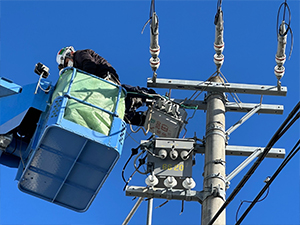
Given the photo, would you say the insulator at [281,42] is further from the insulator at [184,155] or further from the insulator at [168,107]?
the insulator at [184,155]

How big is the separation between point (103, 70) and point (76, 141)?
208 centimetres

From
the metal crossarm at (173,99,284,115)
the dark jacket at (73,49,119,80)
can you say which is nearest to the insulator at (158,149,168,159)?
the metal crossarm at (173,99,284,115)

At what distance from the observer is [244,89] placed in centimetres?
1310

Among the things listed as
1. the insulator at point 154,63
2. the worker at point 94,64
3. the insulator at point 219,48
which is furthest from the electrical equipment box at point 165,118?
the insulator at point 219,48

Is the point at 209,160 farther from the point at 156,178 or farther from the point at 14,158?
the point at 14,158

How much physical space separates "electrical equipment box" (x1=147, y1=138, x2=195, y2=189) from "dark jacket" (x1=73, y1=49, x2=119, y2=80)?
1.81m

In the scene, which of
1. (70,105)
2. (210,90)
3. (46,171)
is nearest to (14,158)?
(46,171)

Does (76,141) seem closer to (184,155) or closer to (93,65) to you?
(93,65)

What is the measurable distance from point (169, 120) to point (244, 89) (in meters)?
1.78

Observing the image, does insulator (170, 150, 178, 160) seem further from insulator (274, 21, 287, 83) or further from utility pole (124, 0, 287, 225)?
insulator (274, 21, 287, 83)

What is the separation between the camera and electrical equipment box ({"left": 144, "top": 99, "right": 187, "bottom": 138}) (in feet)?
44.1

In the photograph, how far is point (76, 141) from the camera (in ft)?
37.0

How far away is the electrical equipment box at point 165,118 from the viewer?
13453 millimetres

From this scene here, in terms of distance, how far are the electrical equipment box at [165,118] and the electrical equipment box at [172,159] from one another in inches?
25.1
